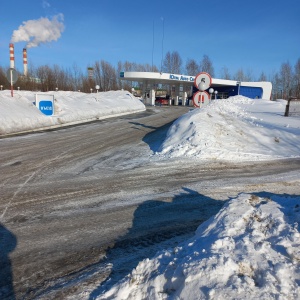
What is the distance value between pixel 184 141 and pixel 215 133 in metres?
1.28

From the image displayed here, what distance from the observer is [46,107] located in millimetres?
18656

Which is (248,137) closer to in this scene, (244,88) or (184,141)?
(184,141)

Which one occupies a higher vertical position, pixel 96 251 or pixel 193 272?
pixel 193 272

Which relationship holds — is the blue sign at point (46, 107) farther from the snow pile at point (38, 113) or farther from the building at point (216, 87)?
the building at point (216, 87)

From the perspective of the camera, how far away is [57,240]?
397 cm

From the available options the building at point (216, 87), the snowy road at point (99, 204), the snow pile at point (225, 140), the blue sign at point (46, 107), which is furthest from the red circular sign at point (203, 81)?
the building at point (216, 87)

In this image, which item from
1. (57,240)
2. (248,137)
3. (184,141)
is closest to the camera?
(57,240)

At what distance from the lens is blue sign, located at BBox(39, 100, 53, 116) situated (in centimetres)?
1837

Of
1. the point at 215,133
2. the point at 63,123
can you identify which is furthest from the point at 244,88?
the point at 215,133

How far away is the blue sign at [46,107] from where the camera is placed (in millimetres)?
18366

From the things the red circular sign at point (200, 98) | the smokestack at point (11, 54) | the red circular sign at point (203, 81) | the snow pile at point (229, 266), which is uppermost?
the smokestack at point (11, 54)

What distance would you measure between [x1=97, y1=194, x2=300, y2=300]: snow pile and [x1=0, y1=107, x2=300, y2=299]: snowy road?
1.72 ft

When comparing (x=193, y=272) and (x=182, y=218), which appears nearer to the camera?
(x=193, y=272)

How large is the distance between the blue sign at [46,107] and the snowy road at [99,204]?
29.6 ft
